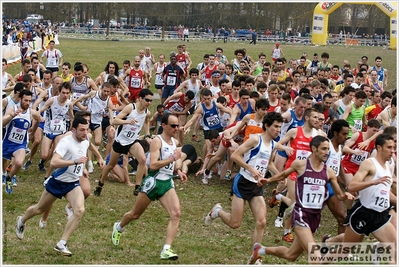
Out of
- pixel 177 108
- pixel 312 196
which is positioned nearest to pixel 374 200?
pixel 312 196

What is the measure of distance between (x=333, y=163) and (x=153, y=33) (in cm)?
6171

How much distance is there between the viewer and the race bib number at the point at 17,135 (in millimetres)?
10734

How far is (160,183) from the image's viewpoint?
8242 millimetres

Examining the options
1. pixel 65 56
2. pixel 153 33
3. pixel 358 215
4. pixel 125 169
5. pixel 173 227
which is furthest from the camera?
pixel 153 33

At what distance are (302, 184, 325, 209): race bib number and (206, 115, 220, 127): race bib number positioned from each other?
5.93 metres

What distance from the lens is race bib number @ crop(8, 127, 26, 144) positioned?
10.7m

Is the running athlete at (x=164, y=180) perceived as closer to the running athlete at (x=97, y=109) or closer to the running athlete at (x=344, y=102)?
the running athlete at (x=97, y=109)

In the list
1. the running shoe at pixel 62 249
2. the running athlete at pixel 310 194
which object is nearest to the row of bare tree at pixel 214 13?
the running shoe at pixel 62 249

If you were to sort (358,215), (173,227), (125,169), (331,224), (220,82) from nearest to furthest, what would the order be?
(358,215) → (173,227) → (331,224) → (125,169) → (220,82)

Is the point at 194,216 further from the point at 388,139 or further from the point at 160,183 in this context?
the point at 388,139

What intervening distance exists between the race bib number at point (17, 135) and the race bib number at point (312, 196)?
541cm

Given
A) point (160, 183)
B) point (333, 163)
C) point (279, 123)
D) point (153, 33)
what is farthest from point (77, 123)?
point (153, 33)

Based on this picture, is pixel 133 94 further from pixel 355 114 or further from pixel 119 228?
pixel 119 228

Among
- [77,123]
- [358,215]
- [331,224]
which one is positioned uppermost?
[77,123]
